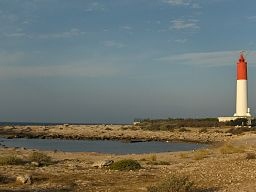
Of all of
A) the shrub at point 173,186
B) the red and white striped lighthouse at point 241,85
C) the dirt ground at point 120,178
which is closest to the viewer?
the shrub at point 173,186

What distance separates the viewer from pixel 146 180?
18984mm

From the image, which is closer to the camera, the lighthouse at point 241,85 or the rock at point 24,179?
the rock at point 24,179

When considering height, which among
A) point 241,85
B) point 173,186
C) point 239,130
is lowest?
point 173,186

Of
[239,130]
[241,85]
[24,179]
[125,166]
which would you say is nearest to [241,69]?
[241,85]

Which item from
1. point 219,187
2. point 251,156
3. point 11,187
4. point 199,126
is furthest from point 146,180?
point 199,126

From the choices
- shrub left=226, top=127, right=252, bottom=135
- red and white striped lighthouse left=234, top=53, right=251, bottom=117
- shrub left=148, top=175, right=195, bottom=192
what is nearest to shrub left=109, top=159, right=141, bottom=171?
shrub left=148, top=175, right=195, bottom=192

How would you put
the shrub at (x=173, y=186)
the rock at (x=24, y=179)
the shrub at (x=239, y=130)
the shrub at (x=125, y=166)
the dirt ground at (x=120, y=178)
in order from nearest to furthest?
the shrub at (x=173, y=186)
the dirt ground at (x=120, y=178)
the rock at (x=24, y=179)
the shrub at (x=125, y=166)
the shrub at (x=239, y=130)

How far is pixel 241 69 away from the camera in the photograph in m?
80.9

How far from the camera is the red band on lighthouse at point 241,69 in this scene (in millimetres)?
80562

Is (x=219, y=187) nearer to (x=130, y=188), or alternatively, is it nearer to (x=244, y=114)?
(x=130, y=188)

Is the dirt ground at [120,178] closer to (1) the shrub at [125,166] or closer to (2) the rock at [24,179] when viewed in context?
(2) the rock at [24,179]

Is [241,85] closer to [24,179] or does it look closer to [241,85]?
[241,85]

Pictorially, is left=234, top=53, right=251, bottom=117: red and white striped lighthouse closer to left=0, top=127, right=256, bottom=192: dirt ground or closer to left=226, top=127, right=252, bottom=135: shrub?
left=226, top=127, right=252, bottom=135: shrub

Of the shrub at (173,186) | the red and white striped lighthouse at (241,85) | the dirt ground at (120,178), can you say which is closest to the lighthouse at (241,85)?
the red and white striped lighthouse at (241,85)
